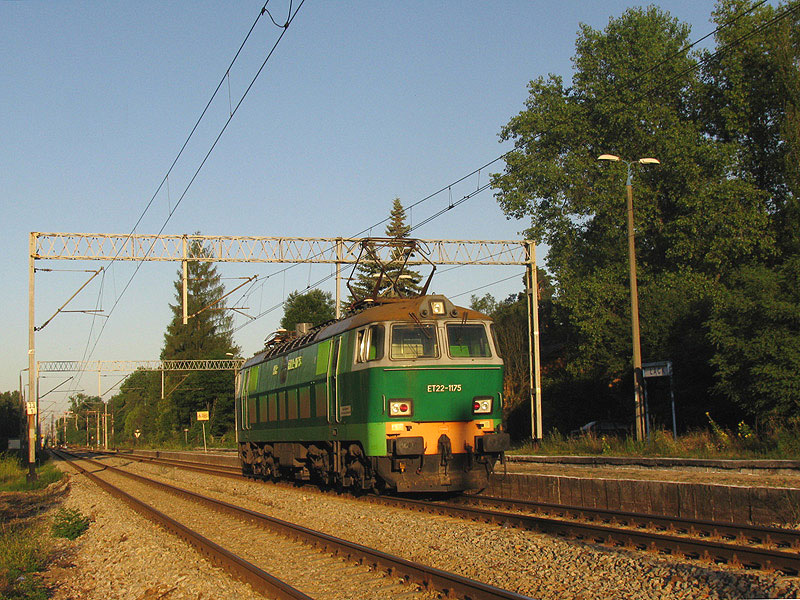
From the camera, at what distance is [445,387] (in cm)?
1496

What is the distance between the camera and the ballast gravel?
307 inches

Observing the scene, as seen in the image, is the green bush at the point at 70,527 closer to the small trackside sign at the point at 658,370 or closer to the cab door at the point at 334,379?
the cab door at the point at 334,379

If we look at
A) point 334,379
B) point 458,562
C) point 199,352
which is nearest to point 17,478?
point 334,379

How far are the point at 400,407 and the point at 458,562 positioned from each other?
5.21 meters

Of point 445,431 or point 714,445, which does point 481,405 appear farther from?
point 714,445

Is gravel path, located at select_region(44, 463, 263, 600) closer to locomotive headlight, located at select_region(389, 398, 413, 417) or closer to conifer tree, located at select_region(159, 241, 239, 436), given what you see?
locomotive headlight, located at select_region(389, 398, 413, 417)

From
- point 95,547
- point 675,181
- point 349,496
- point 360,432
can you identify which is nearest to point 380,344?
point 360,432

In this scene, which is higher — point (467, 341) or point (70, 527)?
point (467, 341)

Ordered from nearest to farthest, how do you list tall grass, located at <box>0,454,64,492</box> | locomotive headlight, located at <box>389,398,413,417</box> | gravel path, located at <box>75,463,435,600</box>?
gravel path, located at <box>75,463,435,600</box>
locomotive headlight, located at <box>389,398,413,417</box>
tall grass, located at <box>0,454,64,492</box>

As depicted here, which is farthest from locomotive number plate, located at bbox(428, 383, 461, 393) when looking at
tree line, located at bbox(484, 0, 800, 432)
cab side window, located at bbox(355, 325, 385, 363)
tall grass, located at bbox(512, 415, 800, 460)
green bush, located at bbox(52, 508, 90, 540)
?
tree line, located at bbox(484, 0, 800, 432)

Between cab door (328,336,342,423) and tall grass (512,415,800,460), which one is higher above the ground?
cab door (328,336,342,423)

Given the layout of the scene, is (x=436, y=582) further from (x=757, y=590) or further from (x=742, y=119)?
(x=742, y=119)

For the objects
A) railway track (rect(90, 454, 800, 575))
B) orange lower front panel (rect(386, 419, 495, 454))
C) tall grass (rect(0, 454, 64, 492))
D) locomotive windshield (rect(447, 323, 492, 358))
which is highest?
locomotive windshield (rect(447, 323, 492, 358))

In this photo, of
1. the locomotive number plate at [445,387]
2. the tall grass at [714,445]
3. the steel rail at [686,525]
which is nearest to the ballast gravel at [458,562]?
the steel rail at [686,525]
